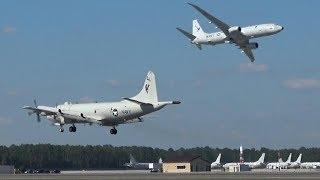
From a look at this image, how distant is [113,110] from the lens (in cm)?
13650

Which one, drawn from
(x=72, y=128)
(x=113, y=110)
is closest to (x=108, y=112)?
(x=113, y=110)

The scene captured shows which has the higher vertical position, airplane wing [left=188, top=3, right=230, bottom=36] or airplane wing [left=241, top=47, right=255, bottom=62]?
airplane wing [left=188, top=3, right=230, bottom=36]

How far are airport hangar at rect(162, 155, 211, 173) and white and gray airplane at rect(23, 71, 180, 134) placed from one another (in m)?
41.7

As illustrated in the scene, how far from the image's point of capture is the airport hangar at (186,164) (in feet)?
598

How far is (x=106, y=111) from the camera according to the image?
137500 millimetres

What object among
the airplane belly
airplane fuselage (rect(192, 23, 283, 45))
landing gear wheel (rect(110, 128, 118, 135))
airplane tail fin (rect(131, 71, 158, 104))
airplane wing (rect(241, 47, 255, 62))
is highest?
airplane fuselage (rect(192, 23, 283, 45))

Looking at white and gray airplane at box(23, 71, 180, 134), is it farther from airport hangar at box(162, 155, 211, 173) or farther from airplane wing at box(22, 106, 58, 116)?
airport hangar at box(162, 155, 211, 173)

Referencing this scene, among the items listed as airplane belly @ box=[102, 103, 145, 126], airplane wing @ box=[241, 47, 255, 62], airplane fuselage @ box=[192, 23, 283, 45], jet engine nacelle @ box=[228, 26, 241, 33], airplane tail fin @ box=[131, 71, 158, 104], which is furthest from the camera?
airplane tail fin @ box=[131, 71, 158, 104]

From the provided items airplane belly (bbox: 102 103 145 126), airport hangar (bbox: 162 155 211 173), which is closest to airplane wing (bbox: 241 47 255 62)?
airplane belly (bbox: 102 103 145 126)

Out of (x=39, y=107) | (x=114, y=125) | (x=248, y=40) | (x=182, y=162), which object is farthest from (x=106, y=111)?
(x=182, y=162)

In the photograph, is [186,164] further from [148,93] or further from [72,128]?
[148,93]

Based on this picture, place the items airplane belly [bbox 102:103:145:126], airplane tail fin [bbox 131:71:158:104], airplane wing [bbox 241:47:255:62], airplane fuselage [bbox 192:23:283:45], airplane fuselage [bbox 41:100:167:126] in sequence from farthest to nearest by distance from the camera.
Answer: airplane tail fin [bbox 131:71:158:104], airplane fuselage [bbox 41:100:167:126], airplane belly [bbox 102:103:145:126], airplane wing [bbox 241:47:255:62], airplane fuselage [bbox 192:23:283:45]

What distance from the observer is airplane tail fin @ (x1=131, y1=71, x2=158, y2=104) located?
449 ft

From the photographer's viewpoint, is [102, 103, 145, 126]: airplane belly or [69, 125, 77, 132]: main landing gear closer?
[102, 103, 145, 126]: airplane belly
